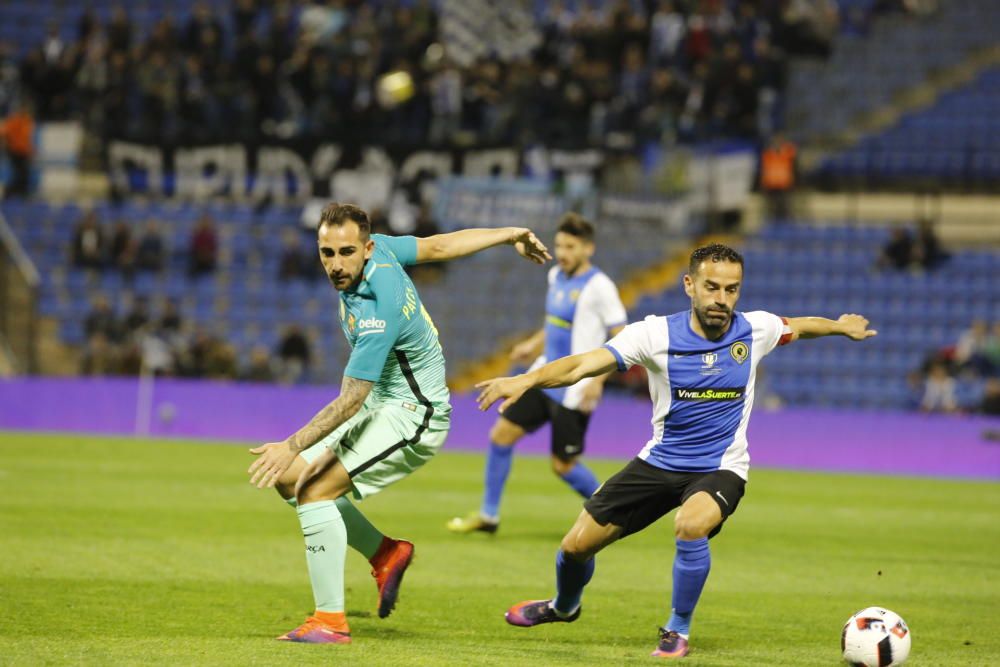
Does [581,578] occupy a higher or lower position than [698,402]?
lower

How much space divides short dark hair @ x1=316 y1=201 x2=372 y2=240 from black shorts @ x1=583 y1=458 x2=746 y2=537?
1.75 metres

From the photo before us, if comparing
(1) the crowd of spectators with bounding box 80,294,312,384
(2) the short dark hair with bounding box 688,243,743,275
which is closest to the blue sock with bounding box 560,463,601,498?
(2) the short dark hair with bounding box 688,243,743,275

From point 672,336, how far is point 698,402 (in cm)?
35

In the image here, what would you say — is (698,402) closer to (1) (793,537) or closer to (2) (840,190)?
(1) (793,537)

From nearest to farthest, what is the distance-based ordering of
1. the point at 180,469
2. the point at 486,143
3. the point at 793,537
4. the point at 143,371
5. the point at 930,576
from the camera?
the point at 930,576 < the point at 793,537 < the point at 180,469 < the point at 143,371 < the point at 486,143

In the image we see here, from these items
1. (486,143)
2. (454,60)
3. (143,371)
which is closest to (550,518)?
(143,371)

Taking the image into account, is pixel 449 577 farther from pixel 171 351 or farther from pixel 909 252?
pixel 909 252

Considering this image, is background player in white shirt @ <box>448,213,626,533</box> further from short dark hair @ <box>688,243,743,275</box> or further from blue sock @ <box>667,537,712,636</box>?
blue sock @ <box>667,537,712,636</box>

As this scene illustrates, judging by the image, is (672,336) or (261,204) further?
(261,204)

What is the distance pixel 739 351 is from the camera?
271 inches

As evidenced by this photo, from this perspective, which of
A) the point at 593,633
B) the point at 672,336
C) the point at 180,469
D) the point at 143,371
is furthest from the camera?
the point at 143,371

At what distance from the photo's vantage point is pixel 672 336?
683 centimetres

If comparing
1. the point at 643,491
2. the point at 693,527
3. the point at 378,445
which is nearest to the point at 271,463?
the point at 378,445

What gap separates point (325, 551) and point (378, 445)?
608 millimetres
